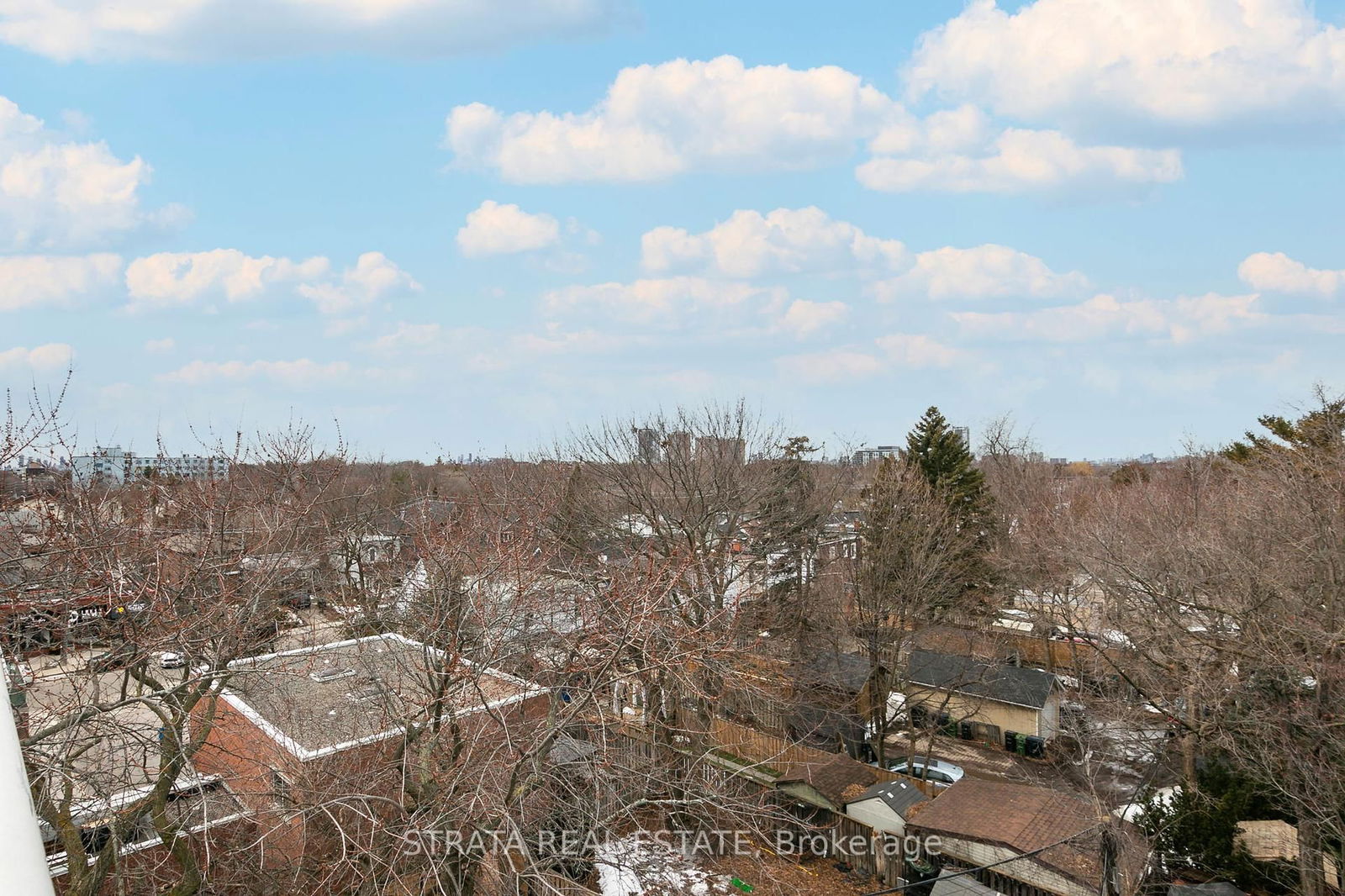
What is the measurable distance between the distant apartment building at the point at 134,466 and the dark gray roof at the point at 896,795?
14320mm

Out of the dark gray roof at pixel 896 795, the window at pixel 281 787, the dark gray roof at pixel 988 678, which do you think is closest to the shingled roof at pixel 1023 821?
the dark gray roof at pixel 896 795

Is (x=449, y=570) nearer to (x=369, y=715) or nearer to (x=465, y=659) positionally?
(x=465, y=659)

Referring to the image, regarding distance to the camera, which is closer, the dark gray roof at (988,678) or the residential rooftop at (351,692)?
the residential rooftop at (351,692)

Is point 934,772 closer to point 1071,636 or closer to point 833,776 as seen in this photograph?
point 833,776

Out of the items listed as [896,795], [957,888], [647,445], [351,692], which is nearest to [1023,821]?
[896,795]

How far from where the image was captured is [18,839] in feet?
3.48

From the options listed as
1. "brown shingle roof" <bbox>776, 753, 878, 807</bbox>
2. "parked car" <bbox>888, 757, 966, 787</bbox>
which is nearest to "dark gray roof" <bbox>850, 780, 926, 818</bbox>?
"brown shingle roof" <bbox>776, 753, 878, 807</bbox>

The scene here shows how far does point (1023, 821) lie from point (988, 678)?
830 cm

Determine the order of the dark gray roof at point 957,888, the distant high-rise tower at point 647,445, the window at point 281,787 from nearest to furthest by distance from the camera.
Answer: the window at point 281,787 → the dark gray roof at point 957,888 → the distant high-rise tower at point 647,445

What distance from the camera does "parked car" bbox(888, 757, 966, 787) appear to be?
19.7 m

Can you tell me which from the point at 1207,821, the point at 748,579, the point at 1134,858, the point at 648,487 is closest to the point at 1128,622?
the point at 1207,821

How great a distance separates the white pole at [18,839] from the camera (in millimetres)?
1016

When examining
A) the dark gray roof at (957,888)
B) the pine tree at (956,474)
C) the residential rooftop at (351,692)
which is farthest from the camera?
the pine tree at (956,474)

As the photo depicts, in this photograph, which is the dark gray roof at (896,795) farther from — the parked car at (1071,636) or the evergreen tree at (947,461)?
the evergreen tree at (947,461)
